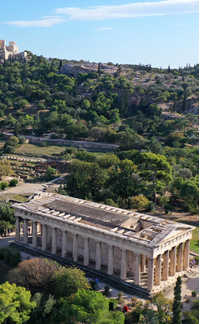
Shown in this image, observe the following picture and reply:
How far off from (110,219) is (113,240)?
310 centimetres

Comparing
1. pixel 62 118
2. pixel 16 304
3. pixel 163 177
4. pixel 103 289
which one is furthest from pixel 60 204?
pixel 62 118

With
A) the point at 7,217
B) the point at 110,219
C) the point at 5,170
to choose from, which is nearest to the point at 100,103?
the point at 5,170

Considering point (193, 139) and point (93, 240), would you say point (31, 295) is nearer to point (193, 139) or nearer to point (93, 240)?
point (93, 240)

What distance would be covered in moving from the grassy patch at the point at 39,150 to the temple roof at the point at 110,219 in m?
39.3

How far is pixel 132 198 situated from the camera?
48.2 m

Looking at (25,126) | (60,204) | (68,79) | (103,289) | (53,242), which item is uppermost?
(68,79)

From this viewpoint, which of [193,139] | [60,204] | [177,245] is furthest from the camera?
[193,139]

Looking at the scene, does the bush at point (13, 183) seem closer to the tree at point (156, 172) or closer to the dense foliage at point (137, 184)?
the dense foliage at point (137, 184)

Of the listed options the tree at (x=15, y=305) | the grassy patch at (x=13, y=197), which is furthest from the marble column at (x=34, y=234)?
the grassy patch at (x=13, y=197)

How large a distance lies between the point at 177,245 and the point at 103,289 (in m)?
6.74

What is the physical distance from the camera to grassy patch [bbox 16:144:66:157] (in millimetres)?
79438

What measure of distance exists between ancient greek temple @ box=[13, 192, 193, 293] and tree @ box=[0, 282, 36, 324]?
7.71 meters

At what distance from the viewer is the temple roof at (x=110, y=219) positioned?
1255 inches

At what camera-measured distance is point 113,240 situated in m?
31.7
